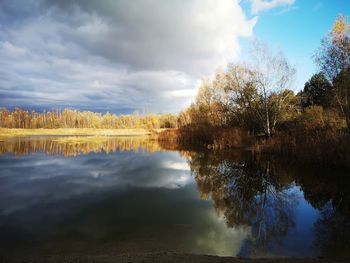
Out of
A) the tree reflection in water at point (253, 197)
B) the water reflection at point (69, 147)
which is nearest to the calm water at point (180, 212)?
the tree reflection in water at point (253, 197)

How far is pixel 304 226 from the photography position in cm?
809

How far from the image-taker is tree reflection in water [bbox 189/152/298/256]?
766 cm

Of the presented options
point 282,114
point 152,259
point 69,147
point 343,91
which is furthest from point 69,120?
point 152,259

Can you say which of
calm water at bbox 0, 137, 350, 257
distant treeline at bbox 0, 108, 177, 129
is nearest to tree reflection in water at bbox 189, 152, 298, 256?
calm water at bbox 0, 137, 350, 257

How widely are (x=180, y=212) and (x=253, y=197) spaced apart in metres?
3.57

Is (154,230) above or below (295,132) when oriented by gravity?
below

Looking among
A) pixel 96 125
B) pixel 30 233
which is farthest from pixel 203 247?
pixel 96 125

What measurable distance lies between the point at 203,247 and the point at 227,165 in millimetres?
13165

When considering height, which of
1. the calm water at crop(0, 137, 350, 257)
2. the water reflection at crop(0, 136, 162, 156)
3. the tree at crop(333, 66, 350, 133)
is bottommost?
the calm water at crop(0, 137, 350, 257)

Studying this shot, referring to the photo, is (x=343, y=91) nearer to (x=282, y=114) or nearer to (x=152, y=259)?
(x=282, y=114)

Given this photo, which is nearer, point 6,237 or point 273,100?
point 6,237

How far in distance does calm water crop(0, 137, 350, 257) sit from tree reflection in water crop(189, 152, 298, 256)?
4 cm

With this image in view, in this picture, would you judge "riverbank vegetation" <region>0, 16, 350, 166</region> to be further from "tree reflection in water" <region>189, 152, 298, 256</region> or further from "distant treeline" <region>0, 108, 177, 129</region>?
"distant treeline" <region>0, 108, 177, 129</region>

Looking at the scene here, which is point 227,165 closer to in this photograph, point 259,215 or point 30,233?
point 259,215
